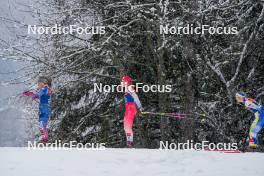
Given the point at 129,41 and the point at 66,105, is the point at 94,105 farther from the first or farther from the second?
the point at 129,41

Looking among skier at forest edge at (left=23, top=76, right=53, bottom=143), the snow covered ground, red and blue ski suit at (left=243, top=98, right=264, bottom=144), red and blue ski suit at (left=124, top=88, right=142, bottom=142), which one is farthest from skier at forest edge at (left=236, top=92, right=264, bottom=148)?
skier at forest edge at (left=23, top=76, right=53, bottom=143)

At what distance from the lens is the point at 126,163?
25.0 ft

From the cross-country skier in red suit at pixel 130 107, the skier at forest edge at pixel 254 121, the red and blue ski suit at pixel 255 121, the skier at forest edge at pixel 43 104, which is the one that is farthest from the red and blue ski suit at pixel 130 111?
the red and blue ski suit at pixel 255 121

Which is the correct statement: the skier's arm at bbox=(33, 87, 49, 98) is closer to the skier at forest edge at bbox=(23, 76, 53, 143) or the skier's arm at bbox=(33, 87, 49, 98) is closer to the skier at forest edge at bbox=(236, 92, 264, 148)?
the skier at forest edge at bbox=(23, 76, 53, 143)

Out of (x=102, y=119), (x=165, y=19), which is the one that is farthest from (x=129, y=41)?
(x=102, y=119)

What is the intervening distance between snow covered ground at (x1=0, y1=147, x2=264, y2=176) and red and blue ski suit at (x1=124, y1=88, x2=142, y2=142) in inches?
50.0

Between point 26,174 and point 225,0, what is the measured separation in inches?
431

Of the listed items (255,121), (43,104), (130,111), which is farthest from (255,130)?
(43,104)

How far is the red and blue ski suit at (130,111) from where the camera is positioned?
9914 millimetres

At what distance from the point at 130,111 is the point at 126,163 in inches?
100

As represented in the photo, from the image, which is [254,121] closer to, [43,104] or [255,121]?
[255,121]

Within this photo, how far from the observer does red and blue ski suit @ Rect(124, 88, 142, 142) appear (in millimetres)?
9914

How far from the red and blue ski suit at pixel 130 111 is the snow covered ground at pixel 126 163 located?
1.27m

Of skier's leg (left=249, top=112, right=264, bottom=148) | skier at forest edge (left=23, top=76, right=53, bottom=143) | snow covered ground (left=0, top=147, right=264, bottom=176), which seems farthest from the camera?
skier's leg (left=249, top=112, right=264, bottom=148)
